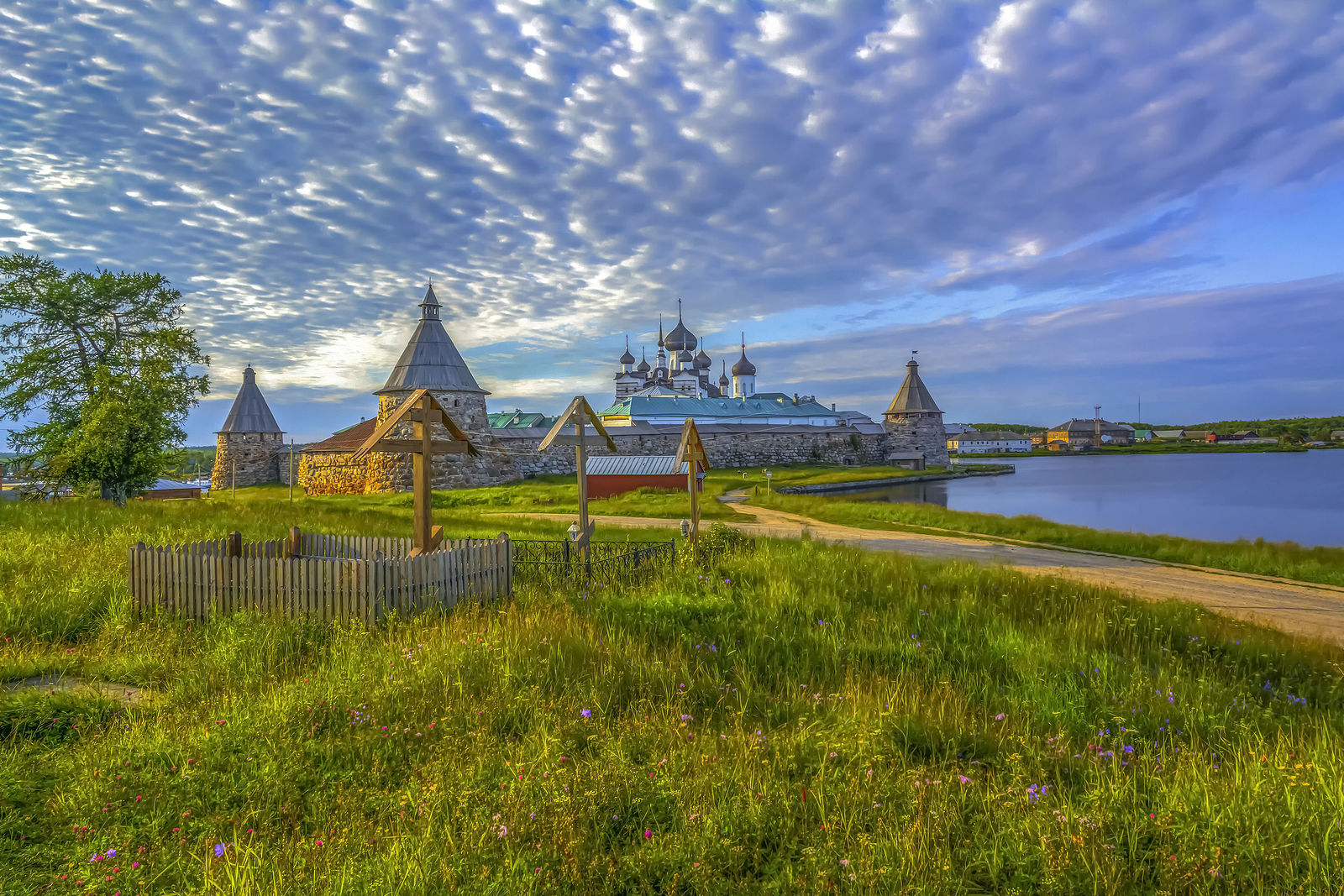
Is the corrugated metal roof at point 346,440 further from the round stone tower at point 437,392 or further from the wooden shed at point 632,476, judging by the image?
the wooden shed at point 632,476

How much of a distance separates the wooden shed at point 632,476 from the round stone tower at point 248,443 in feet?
98.4

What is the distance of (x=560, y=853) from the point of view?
9.64 feet

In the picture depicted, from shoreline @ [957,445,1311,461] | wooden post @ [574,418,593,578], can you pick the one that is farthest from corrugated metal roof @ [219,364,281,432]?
shoreline @ [957,445,1311,461]

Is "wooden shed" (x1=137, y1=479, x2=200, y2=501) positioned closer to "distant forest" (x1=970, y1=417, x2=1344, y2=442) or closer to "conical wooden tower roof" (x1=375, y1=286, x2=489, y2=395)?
"conical wooden tower roof" (x1=375, y1=286, x2=489, y2=395)

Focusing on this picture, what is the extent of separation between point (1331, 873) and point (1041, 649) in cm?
323

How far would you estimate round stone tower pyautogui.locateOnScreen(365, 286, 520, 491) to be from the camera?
3447 cm

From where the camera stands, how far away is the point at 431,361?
115ft

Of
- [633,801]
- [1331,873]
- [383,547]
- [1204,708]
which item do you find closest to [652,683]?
[633,801]

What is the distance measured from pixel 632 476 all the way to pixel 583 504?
70.0 feet

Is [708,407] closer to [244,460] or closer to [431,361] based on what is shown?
[431,361]

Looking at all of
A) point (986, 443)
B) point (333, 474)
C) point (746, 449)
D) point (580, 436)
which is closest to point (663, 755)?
point (580, 436)

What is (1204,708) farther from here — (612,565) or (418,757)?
(612,565)

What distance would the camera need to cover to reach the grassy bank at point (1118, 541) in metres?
12.7

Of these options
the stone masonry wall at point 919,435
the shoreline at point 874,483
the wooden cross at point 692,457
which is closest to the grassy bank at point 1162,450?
the stone masonry wall at point 919,435
